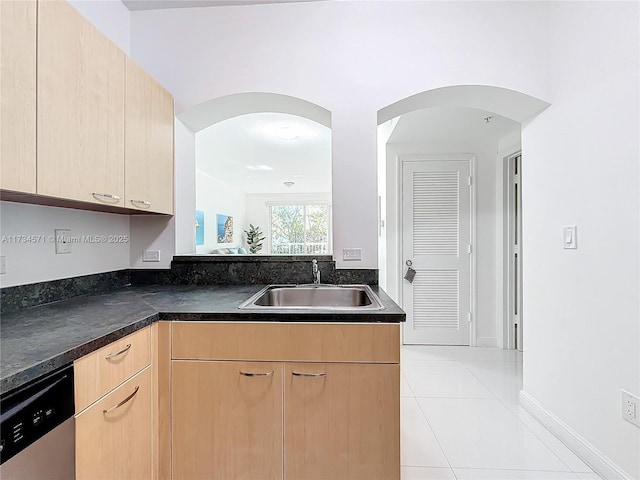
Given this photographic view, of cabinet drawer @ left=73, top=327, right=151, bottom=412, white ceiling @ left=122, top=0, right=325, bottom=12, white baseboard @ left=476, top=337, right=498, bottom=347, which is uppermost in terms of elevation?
white ceiling @ left=122, top=0, right=325, bottom=12

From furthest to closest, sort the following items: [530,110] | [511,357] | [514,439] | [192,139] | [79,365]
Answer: [511,357] → [192,139] → [530,110] → [514,439] → [79,365]

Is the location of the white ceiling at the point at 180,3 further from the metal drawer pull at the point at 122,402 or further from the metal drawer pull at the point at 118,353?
the metal drawer pull at the point at 122,402

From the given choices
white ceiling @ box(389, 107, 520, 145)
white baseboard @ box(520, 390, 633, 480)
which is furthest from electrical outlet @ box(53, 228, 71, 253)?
white baseboard @ box(520, 390, 633, 480)

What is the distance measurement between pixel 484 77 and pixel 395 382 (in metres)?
1.75

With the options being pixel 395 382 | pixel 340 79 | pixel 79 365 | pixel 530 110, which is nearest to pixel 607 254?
pixel 530 110

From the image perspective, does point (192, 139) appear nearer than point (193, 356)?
No

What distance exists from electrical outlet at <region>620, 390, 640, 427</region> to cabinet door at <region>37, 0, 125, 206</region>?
93.3 inches

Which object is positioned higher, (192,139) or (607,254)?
(192,139)

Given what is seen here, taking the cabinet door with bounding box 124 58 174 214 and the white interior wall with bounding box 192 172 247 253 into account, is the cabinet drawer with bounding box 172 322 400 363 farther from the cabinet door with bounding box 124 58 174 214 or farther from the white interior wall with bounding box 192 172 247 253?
the white interior wall with bounding box 192 172 247 253

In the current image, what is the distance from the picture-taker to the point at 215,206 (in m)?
7.08

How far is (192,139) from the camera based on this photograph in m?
2.37

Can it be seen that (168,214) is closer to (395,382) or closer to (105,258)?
(105,258)

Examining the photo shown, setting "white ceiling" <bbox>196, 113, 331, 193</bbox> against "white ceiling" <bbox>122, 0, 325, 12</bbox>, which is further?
"white ceiling" <bbox>196, 113, 331, 193</bbox>

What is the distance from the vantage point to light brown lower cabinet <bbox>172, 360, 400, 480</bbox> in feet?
4.33
